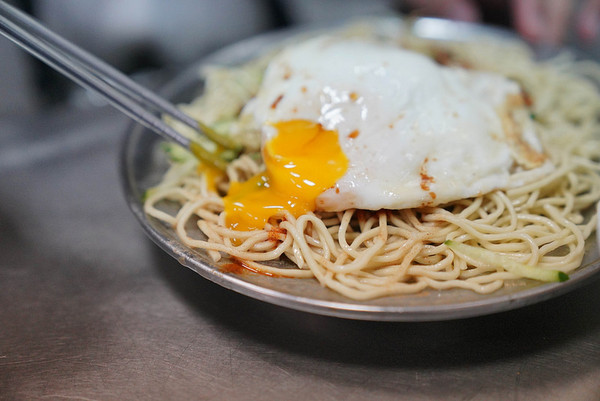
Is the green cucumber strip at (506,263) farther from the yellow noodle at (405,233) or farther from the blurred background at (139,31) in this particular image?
the blurred background at (139,31)

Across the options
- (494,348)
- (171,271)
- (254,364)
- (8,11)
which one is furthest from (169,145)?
(494,348)

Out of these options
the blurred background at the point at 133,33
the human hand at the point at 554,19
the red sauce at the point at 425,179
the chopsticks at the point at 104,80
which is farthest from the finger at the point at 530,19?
the chopsticks at the point at 104,80

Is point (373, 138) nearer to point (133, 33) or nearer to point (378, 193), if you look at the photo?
point (378, 193)

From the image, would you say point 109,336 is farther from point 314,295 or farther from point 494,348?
point 494,348

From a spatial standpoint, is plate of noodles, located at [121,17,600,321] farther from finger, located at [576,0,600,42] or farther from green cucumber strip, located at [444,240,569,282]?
finger, located at [576,0,600,42]

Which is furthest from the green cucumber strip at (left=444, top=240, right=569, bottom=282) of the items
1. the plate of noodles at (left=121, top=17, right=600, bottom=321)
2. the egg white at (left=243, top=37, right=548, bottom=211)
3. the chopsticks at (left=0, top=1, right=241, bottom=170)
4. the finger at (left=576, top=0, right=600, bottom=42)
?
the finger at (left=576, top=0, right=600, bottom=42)

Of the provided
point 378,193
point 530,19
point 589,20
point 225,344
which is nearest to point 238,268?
point 225,344

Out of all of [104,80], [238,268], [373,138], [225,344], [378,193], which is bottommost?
[225,344]
